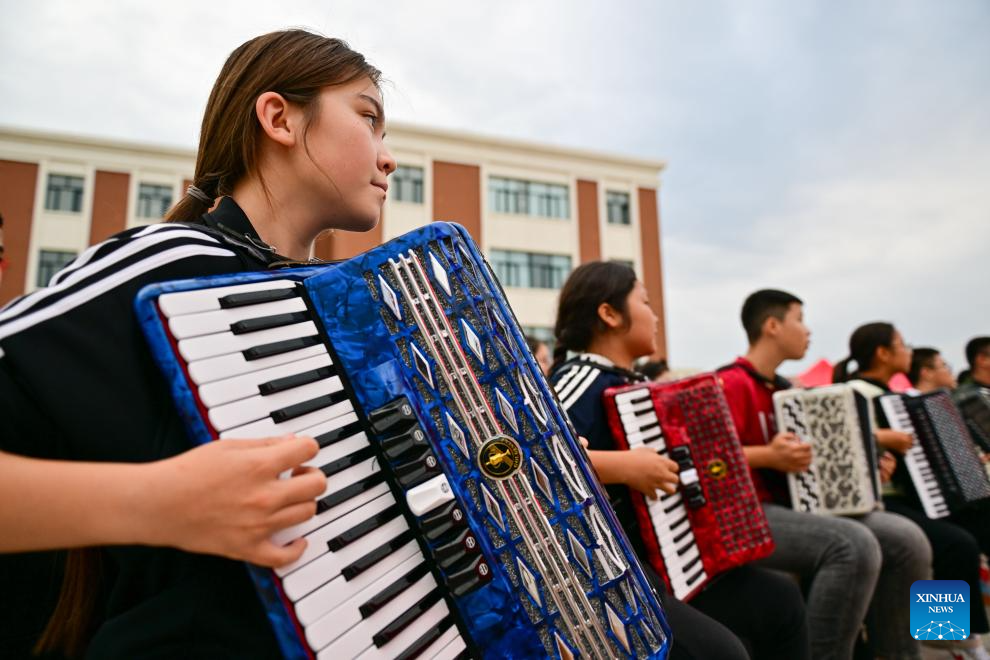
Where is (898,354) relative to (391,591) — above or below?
above

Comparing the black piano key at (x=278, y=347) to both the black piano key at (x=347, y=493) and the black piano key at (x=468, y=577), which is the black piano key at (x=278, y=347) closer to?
the black piano key at (x=347, y=493)

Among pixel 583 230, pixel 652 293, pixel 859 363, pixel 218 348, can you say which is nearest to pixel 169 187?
pixel 583 230

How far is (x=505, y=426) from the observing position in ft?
3.31

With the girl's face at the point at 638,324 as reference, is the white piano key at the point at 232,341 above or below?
below

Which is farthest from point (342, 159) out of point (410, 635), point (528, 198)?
point (528, 198)

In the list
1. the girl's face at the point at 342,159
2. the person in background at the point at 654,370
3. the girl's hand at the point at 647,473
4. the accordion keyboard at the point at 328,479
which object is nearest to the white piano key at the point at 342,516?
the accordion keyboard at the point at 328,479

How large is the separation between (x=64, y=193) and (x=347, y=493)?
20.9 metres

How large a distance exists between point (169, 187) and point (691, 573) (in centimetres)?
1973

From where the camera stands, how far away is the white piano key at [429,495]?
90cm

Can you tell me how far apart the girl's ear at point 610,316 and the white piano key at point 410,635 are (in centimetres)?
180

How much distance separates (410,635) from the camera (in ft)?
2.86

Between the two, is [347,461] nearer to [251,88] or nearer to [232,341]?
[232,341]

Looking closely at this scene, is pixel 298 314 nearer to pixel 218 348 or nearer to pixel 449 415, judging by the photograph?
pixel 218 348

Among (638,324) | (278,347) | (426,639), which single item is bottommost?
(426,639)
